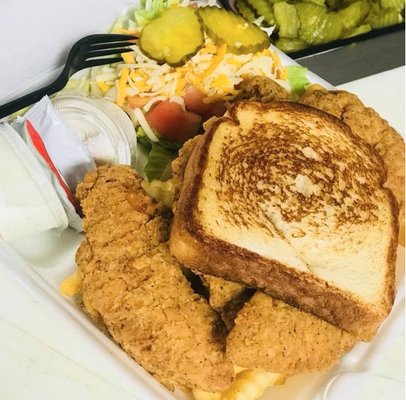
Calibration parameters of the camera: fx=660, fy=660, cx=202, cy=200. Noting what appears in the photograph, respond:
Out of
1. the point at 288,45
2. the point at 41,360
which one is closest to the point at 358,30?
the point at 288,45

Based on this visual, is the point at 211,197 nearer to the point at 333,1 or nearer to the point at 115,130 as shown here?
the point at 115,130

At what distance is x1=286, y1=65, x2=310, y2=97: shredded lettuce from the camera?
1908mm

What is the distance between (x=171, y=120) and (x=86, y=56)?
11.2 inches

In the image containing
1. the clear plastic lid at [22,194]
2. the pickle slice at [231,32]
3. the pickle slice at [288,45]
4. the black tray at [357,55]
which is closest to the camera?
the clear plastic lid at [22,194]

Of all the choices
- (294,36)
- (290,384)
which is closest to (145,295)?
(290,384)

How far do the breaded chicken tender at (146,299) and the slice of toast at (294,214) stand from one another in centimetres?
7

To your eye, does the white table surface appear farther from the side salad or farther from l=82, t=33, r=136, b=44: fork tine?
l=82, t=33, r=136, b=44: fork tine

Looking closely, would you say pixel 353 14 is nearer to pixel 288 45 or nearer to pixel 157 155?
pixel 288 45

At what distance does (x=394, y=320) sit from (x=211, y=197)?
1.74 feet

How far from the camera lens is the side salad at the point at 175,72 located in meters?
1.78

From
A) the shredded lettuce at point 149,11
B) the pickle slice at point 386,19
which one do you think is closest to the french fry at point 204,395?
the shredded lettuce at point 149,11

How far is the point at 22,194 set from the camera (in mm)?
1461

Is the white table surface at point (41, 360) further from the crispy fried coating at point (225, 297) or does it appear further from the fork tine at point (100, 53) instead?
the fork tine at point (100, 53)

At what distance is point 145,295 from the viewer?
135 centimetres
